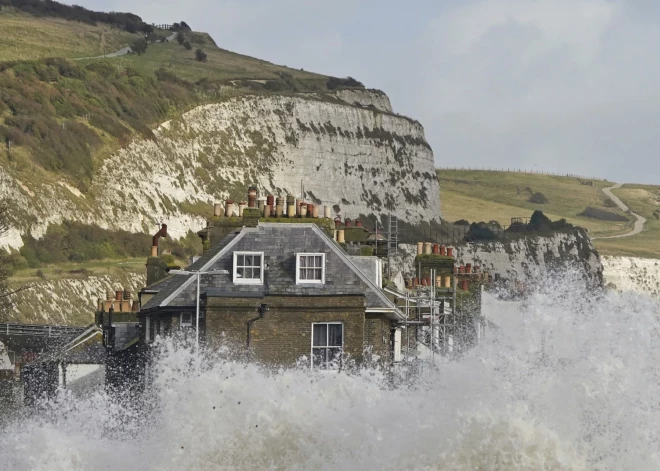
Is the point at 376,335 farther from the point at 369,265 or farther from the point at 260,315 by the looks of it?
the point at 369,265

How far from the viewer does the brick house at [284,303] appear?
4725cm

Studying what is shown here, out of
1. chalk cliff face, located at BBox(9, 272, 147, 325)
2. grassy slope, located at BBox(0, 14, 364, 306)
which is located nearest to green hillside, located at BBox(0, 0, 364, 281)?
grassy slope, located at BBox(0, 14, 364, 306)

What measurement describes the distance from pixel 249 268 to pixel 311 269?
5.03 feet

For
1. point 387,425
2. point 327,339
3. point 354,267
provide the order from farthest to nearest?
point 354,267 < point 327,339 < point 387,425

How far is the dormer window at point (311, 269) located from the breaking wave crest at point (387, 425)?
736 cm

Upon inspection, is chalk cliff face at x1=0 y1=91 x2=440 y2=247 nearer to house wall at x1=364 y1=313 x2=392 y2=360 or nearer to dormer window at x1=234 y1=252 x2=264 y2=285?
dormer window at x1=234 y1=252 x2=264 y2=285

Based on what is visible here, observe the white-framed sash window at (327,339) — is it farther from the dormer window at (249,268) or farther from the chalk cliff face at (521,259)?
the chalk cliff face at (521,259)

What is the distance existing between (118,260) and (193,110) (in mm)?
50962

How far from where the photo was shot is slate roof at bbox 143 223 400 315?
47.9 m

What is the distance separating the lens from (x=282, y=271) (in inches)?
1905

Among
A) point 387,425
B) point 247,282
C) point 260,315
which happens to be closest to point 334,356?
point 260,315

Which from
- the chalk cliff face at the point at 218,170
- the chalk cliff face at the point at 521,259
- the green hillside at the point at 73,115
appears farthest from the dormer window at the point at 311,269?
the chalk cliff face at the point at 521,259

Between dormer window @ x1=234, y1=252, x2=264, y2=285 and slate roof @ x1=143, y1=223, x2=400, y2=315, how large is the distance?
6.0 inches

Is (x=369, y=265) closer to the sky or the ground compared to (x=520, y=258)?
closer to the ground
